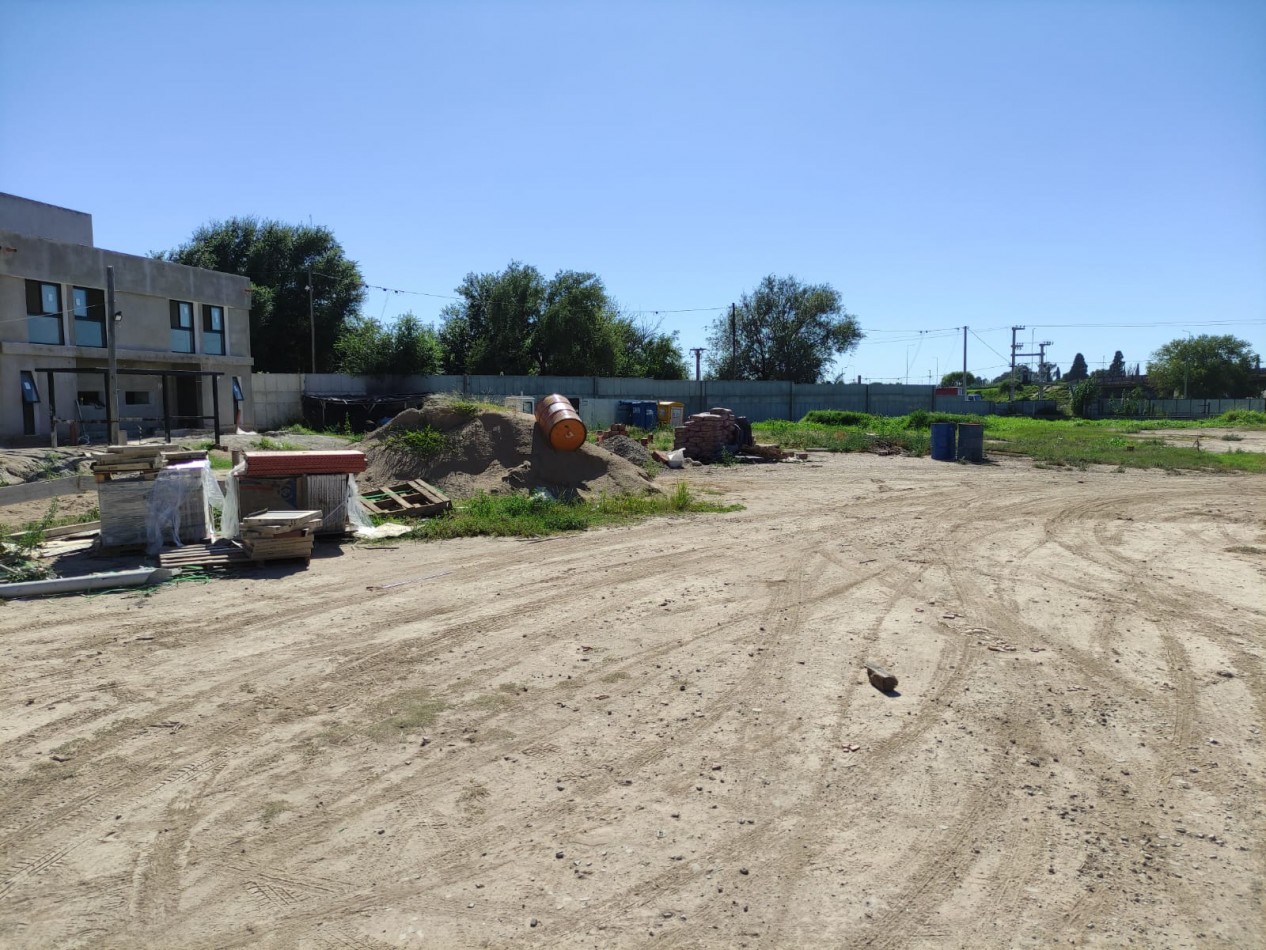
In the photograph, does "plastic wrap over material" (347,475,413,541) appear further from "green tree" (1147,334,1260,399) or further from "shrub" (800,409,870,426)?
"green tree" (1147,334,1260,399)

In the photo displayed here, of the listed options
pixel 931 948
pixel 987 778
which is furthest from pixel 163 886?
pixel 987 778

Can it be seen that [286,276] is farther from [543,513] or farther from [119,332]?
[543,513]

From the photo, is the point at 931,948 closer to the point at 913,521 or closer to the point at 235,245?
the point at 913,521

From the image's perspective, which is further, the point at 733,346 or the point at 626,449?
the point at 733,346

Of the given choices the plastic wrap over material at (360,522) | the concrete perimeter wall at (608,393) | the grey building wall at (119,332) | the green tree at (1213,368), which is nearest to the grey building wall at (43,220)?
the grey building wall at (119,332)

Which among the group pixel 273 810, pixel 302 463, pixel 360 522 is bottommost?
pixel 273 810

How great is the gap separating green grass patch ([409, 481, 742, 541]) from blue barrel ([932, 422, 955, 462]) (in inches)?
538

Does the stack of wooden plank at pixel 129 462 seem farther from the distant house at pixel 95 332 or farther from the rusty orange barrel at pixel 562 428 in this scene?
the distant house at pixel 95 332

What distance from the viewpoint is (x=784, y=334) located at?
57781 mm

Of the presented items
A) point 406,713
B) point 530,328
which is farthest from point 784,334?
point 406,713

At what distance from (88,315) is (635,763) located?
90.8ft

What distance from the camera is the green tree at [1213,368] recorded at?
251 feet

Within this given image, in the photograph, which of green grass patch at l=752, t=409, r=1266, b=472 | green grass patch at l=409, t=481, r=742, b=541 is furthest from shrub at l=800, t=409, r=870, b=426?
green grass patch at l=409, t=481, r=742, b=541

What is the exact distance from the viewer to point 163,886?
11.1ft
